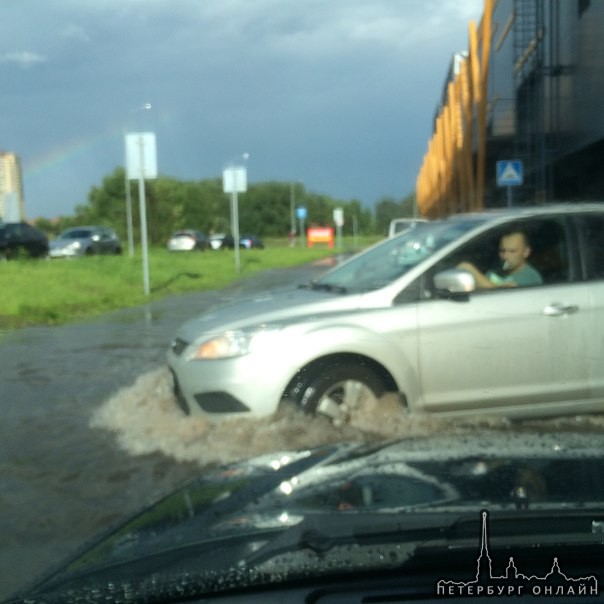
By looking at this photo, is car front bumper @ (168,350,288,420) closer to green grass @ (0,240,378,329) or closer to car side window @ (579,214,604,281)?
car side window @ (579,214,604,281)

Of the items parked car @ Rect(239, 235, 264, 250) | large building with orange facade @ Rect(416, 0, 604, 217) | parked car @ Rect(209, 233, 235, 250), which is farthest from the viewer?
parked car @ Rect(239, 235, 264, 250)

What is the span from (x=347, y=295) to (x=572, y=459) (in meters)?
3.47

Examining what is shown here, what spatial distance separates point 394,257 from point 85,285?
16847mm

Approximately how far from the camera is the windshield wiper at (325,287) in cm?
686

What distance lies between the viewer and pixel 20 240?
3481cm

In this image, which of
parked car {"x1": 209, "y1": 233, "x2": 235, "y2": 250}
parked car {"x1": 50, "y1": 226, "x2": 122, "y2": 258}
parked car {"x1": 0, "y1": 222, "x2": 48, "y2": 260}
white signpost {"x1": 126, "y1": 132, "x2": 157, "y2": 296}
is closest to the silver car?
white signpost {"x1": 126, "y1": 132, "x2": 157, "y2": 296}

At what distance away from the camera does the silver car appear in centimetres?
627

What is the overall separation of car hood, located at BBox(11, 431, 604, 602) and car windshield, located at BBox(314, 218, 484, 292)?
9.96ft

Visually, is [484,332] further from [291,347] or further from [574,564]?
[574,564]

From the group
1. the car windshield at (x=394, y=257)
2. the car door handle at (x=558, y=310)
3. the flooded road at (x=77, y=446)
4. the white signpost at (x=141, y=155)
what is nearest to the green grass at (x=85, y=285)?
the white signpost at (x=141, y=155)

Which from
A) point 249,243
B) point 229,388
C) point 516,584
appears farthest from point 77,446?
point 249,243

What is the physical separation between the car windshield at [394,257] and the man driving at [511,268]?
243 millimetres

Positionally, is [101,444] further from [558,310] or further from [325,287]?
[558,310]

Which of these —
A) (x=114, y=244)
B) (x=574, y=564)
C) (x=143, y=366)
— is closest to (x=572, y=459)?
(x=574, y=564)
